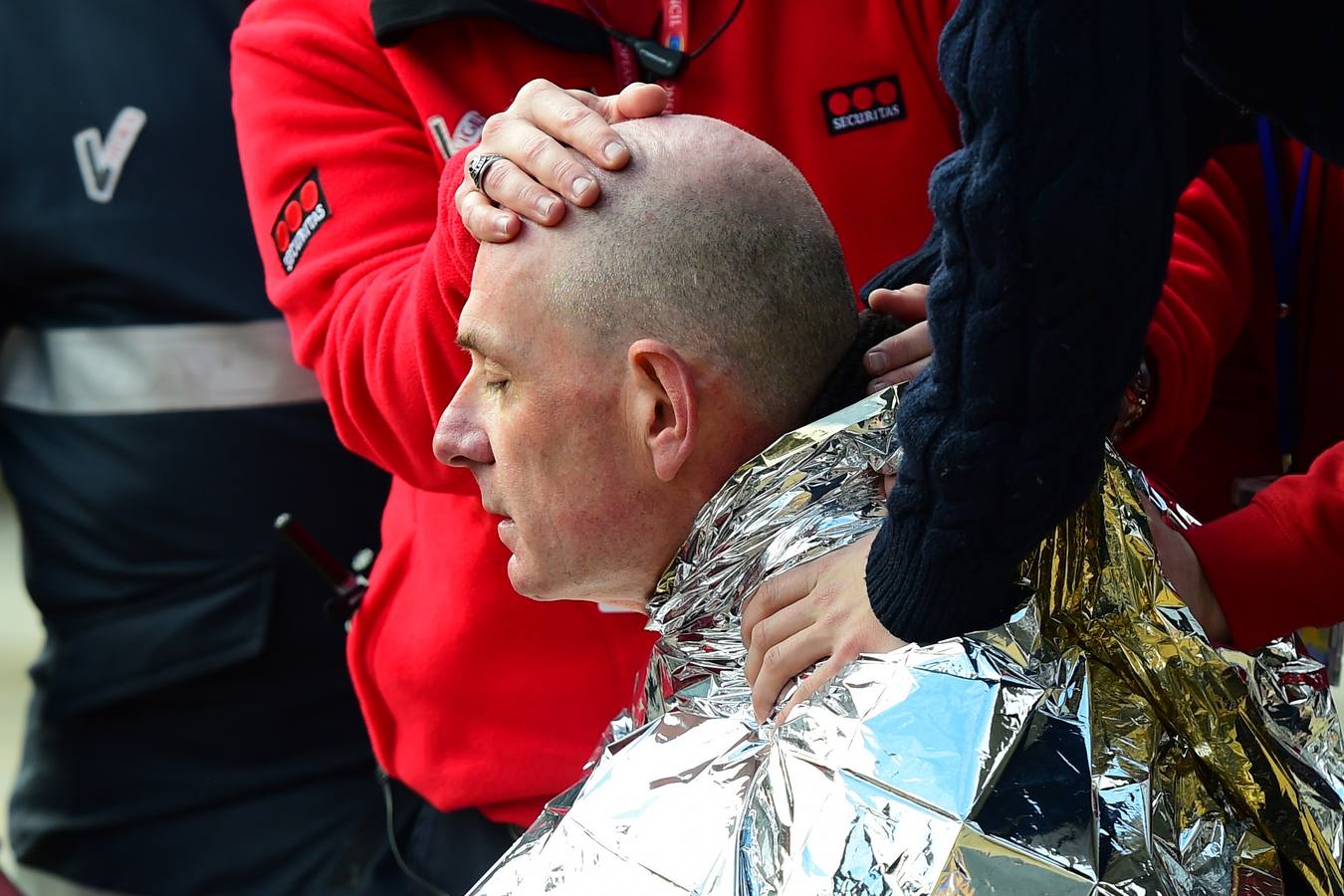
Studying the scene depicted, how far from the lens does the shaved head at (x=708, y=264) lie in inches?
48.1

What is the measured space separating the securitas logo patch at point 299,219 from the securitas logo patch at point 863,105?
1.89 feet

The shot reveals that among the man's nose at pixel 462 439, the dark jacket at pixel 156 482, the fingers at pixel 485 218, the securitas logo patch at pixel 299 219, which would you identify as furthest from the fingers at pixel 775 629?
the dark jacket at pixel 156 482

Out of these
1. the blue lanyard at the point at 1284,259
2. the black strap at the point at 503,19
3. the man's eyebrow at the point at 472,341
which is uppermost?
the black strap at the point at 503,19

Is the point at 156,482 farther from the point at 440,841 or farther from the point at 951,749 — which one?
the point at 951,749

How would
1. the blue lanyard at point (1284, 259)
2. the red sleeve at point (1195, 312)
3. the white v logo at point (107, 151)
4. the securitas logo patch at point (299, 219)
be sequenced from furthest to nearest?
the white v logo at point (107, 151) < the blue lanyard at point (1284, 259) < the securitas logo patch at point (299, 219) < the red sleeve at point (1195, 312)

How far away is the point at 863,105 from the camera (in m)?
1.58

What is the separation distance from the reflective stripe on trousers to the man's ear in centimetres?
121

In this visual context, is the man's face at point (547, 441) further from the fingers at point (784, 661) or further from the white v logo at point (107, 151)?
the white v logo at point (107, 151)

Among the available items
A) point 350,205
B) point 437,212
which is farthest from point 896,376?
point 350,205

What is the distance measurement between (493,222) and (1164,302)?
2.39 ft

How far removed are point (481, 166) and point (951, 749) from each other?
66 cm

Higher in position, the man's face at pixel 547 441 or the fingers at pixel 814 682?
the man's face at pixel 547 441

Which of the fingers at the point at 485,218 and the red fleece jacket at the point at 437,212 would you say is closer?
the fingers at the point at 485,218

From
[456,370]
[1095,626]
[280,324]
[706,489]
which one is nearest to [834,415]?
[706,489]
